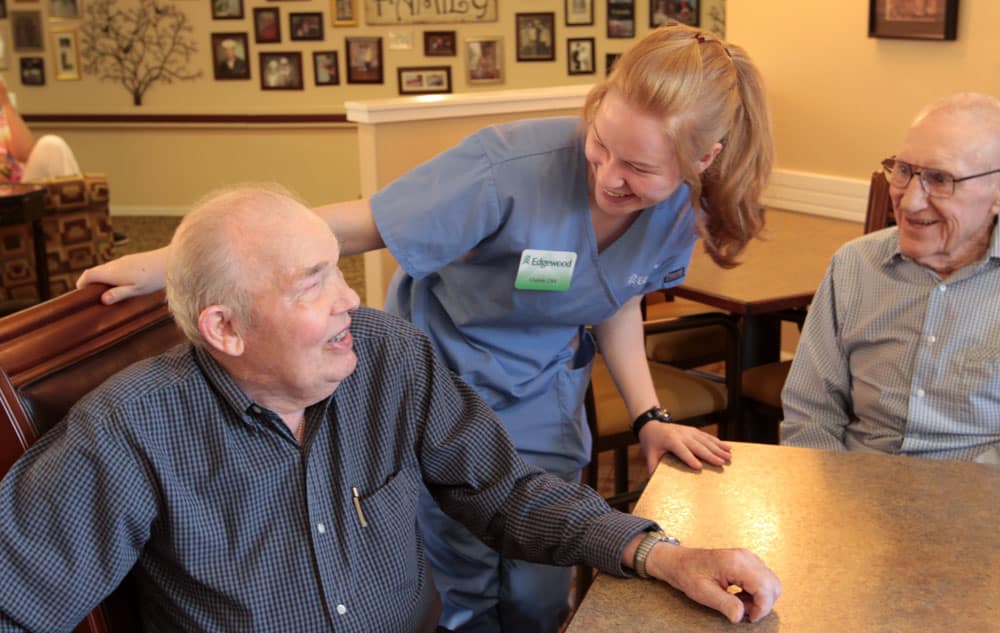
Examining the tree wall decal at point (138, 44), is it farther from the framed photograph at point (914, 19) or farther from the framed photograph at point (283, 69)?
the framed photograph at point (914, 19)

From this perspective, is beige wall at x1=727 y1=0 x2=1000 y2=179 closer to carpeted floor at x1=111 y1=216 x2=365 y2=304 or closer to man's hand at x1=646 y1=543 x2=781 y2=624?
man's hand at x1=646 y1=543 x2=781 y2=624

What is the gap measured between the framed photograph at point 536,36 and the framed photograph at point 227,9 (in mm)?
2432

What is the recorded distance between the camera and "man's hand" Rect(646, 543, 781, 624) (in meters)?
1.34

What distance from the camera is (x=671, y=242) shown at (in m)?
2.12


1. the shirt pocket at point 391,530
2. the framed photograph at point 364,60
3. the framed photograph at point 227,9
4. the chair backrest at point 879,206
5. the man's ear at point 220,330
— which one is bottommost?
the shirt pocket at point 391,530

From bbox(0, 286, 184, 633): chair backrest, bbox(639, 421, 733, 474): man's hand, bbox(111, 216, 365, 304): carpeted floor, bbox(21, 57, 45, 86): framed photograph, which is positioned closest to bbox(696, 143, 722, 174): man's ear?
bbox(639, 421, 733, 474): man's hand

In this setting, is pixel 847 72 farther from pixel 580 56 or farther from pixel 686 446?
pixel 580 56

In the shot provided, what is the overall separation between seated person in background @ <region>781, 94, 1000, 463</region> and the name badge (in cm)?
59

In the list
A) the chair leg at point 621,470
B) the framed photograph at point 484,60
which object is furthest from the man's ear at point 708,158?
the framed photograph at point 484,60

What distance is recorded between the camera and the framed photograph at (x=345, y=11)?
31.5 feet

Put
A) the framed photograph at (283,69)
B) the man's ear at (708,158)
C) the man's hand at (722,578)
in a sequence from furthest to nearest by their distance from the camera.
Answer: the framed photograph at (283,69), the man's ear at (708,158), the man's hand at (722,578)

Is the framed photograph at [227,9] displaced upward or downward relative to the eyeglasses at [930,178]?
upward

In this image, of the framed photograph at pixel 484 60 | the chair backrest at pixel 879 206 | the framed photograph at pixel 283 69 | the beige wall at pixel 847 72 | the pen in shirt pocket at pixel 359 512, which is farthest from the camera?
the framed photograph at pixel 283 69

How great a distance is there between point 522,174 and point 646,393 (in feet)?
1.63
